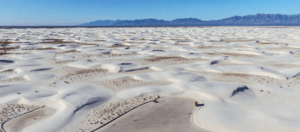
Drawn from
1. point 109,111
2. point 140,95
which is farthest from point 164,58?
point 109,111

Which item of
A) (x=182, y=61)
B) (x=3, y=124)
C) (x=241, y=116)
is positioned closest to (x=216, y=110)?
(x=241, y=116)

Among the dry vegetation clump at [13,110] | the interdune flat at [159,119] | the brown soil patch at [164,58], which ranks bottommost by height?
the brown soil patch at [164,58]

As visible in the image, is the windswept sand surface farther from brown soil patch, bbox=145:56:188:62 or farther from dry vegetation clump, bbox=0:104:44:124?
brown soil patch, bbox=145:56:188:62

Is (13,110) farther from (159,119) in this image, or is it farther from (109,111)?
(159,119)

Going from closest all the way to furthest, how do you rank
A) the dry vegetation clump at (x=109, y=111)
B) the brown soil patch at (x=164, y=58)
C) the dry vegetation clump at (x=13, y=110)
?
the dry vegetation clump at (x=109, y=111), the dry vegetation clump at (x=13, y=110), the brown soil patch at (x=164, y=58)

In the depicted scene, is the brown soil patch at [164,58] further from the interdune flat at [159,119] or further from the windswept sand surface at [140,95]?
the interdune flat at [159,119]

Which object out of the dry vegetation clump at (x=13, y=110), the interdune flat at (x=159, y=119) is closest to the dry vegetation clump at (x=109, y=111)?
the interdune flat at (x=159, y=119)
